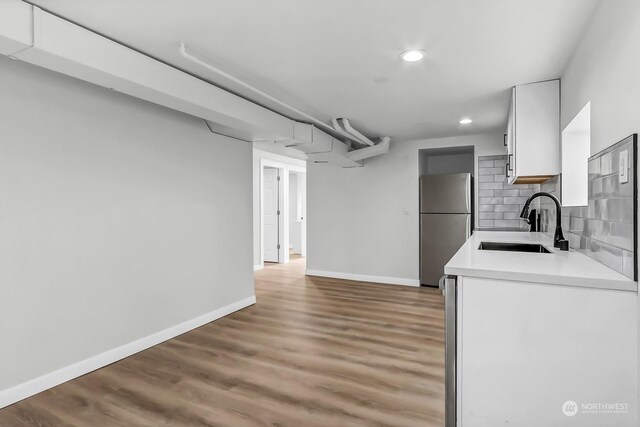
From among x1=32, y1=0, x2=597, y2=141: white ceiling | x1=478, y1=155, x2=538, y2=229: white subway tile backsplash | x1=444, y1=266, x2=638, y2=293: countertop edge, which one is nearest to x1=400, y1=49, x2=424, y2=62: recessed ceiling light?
x1=32, y1=0, x2=597, y2=141: white ceiling

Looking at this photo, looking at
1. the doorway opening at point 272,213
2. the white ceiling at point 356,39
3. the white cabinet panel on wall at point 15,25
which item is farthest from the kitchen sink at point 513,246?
the doorway opening at point 272,213

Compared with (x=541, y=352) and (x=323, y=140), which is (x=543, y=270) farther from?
(x=323, y=140)

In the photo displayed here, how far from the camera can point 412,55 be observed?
2500mm

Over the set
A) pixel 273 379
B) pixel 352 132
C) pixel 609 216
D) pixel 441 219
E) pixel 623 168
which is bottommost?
pixel 273 379

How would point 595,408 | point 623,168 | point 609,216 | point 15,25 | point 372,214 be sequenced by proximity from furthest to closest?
point 372,214 < point 15,25 < point 609,216 < point 623,168 < point 595,408

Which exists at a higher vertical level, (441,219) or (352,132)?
(352,132)

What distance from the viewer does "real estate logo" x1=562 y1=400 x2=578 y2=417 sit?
1.36 meters

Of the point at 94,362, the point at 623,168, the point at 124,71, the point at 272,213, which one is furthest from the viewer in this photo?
the point at 272,213

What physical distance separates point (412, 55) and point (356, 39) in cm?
47

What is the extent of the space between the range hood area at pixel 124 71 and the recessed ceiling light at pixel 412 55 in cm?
145

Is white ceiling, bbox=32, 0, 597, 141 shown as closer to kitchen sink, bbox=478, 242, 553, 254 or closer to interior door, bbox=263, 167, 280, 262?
kitchen sink, bbox=478, 242, 553, 254

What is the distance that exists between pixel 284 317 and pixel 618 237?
319 centimetres

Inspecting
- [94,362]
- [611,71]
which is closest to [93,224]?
[94,362]

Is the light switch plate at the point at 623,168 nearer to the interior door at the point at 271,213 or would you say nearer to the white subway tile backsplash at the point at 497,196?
the white subway tile backsplash at the point at 497,196
